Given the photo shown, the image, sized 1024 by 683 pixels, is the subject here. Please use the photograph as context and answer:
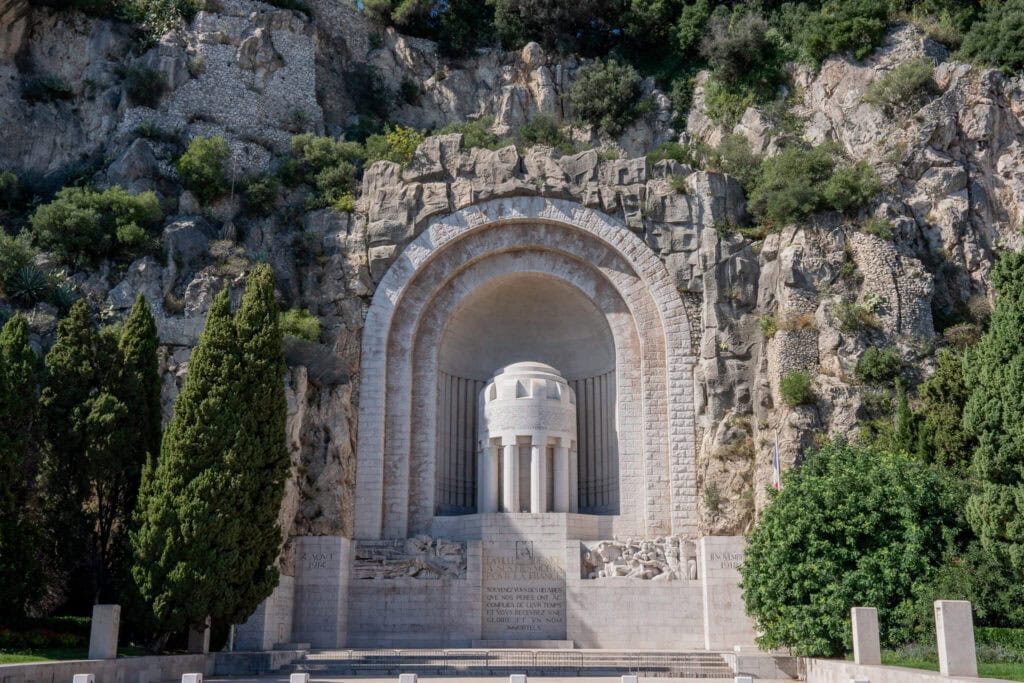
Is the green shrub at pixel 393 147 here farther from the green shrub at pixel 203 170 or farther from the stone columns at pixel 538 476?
the stone columns at pixel 538 476

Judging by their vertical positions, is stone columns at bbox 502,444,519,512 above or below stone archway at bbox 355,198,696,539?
below

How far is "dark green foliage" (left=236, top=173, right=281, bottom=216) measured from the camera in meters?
29.4

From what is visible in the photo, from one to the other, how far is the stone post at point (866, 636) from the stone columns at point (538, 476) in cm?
989

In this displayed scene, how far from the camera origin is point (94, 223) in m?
26.5

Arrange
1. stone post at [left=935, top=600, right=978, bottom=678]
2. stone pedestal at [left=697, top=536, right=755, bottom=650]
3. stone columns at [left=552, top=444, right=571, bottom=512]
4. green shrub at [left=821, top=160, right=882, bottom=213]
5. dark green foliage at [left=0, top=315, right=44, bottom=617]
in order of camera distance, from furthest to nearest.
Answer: green shrub at [left=821, top=160, right=882, bottom=213] < stone columns at [left=552, top=444, right=571, bottom=512] < stone pedestal at [left=697, top=536, right=755, bottom=650] < dark green foliage at [left=0, top=315, right=44, bottom=617] < stone post at [left=935, top=600, right=978, bottom=678]

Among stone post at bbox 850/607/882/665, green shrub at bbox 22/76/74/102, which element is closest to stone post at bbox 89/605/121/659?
stone post at bbox 850/607/882/665

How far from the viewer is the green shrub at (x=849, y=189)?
27547 mm

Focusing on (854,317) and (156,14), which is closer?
(854,317)

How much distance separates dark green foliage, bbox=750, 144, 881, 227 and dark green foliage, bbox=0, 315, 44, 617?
61.1ft

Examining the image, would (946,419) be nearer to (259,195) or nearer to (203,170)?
(259,195)

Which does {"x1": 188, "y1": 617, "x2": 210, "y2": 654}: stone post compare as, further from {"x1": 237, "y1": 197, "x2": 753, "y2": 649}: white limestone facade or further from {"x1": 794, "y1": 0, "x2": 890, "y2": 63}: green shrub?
{"x1": 794, "y1": 0, "x2": 890, "y2": 63}: green shrub

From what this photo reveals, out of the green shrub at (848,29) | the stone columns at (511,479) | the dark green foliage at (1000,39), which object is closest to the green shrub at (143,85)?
the stone columns at (511,479)

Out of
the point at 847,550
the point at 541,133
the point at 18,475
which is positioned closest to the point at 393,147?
the point at 541,133

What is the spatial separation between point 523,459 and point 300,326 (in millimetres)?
6825
